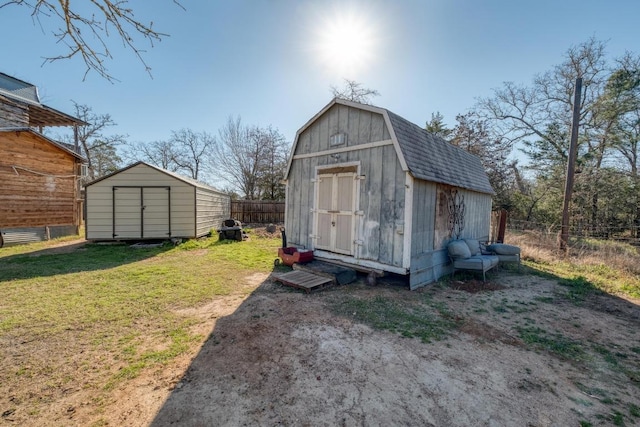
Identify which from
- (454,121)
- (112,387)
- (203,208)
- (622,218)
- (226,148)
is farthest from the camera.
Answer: (226,148)

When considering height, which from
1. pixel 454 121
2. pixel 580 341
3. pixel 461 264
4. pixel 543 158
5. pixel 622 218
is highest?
pixel 454 121

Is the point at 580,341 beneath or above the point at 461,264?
beneath

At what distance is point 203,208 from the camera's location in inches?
392

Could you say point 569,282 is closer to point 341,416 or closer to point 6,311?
point 341,416

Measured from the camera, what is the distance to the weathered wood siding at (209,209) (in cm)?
945

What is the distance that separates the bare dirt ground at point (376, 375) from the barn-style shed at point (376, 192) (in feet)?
5.21

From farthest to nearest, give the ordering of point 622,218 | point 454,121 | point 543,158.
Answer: point 454,121 < point 543,158 < point 622,218

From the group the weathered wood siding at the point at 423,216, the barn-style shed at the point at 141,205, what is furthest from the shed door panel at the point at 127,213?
the weathered wood siding at the point at 423,216

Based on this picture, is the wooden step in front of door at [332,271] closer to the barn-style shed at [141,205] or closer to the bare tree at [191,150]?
the barn-style shed at [141,205]

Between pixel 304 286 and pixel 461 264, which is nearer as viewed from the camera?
pixel 304 286

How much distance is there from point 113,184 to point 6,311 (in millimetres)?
6166

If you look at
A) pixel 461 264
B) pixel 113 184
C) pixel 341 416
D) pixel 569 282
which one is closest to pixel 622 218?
pixel 569 282

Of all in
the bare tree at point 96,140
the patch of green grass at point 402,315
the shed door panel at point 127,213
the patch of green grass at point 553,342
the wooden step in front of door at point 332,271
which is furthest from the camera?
the bare tree at point 96,140

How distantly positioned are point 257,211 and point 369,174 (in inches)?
449
